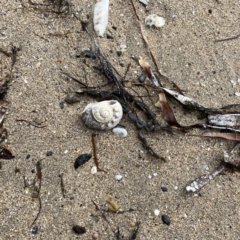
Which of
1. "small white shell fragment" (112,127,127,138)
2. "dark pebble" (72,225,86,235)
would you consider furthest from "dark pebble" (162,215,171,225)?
"small white shell fragment" (112,127,127,138)

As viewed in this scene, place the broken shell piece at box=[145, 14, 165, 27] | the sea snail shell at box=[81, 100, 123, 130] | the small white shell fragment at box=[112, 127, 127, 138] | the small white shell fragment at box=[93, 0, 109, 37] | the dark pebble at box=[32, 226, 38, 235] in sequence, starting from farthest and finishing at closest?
1. the broken shell piece at box=[145, 14, 165, 27]
2. the small white shell fragment at box=[93, 0, 109, 37]
3. the small white shell fragment at box=[112, 127, 127, 138]
4. the sea snail shell at box=[81, 100, 123, 130]
5. the dark pebble at box=[32, 226, 38, 235]

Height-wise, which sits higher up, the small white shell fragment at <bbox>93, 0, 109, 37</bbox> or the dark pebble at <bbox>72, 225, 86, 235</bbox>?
the small white shell fragment at <bbox>93, 0, 109, 37</bbox>

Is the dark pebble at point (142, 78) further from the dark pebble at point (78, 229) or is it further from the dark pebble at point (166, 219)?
the dark pebble at point (78, 229)

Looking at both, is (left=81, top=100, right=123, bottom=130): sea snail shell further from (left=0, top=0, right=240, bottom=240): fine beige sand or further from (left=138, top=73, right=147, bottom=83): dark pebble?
(left=138, top=73, right=147, bottom=83): dark pebble

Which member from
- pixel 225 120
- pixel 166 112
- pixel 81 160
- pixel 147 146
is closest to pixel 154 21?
pixel 166 112

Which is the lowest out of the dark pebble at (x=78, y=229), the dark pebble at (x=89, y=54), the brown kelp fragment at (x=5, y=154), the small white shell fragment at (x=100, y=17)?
the dark pebble at (x=78, y=229)

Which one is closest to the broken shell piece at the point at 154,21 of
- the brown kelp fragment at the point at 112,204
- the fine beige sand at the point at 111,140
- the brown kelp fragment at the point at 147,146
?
the fine beige sand at the point at 111,140
